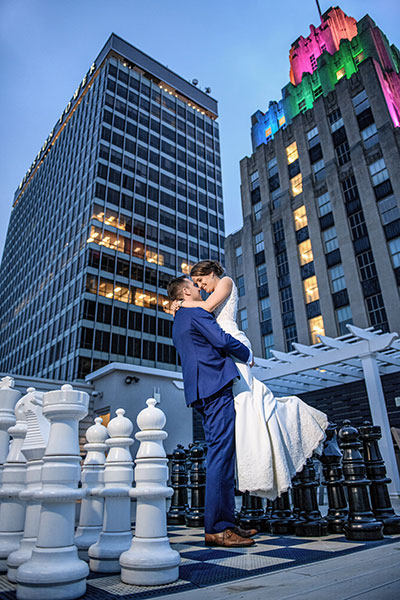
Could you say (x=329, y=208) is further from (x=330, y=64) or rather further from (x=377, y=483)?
(x=377, y=483)

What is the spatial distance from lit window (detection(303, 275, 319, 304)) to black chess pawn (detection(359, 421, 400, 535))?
20.3 metres

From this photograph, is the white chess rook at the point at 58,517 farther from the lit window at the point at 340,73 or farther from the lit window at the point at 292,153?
the lit window at the point at 340,73

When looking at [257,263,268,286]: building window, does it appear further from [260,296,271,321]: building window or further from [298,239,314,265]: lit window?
[298,239,314,265]: lit window

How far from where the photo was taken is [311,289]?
74.7 feet

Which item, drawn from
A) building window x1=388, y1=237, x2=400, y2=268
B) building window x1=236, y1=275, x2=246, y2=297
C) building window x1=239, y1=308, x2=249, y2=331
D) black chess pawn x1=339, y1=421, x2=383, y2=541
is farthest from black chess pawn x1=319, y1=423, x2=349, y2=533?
building window x1=236, y1=275, x2=246, y2=297

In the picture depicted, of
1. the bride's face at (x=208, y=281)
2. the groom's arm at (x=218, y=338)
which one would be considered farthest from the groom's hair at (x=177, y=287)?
the groom's arm at (x=218, y=338)

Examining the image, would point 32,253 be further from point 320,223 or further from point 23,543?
point 23,543

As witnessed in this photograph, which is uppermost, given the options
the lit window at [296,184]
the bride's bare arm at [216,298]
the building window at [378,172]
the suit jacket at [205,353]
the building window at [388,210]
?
the lit window at [296,184]

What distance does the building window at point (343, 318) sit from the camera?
65.8ft

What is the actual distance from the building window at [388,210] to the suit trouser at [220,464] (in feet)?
66.9

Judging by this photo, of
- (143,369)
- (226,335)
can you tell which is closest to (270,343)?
(143,369)

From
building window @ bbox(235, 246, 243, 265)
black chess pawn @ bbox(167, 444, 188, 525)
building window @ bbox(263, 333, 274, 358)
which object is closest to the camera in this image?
black chess pawn @ bbox(167, 444, 188, 525)

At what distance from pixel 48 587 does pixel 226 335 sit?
1488mm

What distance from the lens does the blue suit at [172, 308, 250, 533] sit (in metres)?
2.04
